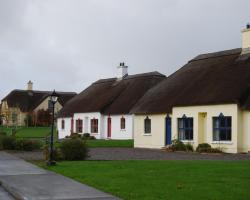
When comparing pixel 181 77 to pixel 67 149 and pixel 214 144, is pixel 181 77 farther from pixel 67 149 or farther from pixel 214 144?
pixel 67 149

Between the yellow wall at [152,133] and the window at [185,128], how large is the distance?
6.34ft

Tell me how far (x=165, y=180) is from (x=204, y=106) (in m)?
17.1

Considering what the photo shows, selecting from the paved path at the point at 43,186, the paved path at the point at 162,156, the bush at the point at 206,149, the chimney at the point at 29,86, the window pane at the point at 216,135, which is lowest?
the paved path at the point at 43,186

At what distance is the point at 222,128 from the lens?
30.0 meters

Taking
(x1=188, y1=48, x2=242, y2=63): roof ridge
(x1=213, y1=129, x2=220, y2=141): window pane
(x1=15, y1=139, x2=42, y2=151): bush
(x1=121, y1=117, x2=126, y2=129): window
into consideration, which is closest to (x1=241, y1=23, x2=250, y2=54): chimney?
(x1=188, y1=48, x2=242, y2=63): roof ridge

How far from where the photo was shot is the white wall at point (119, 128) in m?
47.5

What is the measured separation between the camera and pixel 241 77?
30.5m

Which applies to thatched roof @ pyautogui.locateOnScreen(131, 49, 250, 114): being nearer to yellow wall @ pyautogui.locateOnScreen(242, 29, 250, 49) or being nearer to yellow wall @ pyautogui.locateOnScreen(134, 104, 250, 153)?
yellow wall @ pyautogui.locateOnScreen(134, 104, 250, 153)

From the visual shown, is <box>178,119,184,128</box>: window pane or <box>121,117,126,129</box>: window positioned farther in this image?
<box>121,117,126,129</box>: window

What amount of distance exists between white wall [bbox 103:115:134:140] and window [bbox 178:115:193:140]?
1385cm

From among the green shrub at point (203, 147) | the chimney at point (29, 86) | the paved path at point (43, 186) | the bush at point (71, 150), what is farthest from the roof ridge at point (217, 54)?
the chimney at point (29, 86)

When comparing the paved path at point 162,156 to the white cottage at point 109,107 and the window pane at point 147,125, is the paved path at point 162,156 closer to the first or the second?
the window pane at point 147,125

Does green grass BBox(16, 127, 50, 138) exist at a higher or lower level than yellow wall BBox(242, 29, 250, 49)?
lower

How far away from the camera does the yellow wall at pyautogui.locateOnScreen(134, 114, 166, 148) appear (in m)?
35.2
